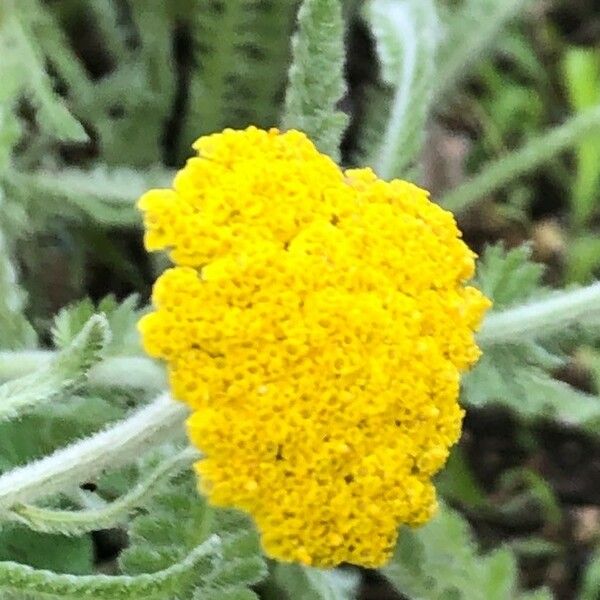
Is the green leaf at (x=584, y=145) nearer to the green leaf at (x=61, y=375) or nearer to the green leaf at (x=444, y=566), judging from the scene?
the green leaf at (x=444, y=566)

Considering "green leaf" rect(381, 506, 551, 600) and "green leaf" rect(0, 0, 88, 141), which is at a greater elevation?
"green leaf" rect(0, 0, 88, 141)

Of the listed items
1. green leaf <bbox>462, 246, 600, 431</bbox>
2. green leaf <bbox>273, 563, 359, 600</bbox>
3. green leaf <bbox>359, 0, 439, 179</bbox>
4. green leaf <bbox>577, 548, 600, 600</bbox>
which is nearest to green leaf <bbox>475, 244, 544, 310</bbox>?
green leaf <bbox>462, 246, 600, 431</bbox>

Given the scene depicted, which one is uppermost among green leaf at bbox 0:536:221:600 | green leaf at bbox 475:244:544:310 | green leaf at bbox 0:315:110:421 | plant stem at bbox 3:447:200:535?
green leaf at bbox 475:244:544:310

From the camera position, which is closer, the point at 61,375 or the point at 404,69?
the point at 61,375

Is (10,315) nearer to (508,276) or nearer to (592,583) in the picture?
(508,276)

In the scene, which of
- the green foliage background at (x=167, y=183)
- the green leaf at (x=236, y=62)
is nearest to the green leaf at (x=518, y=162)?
the green foliage background at (x=167, y=183)

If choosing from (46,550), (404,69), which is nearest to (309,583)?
(46,550)

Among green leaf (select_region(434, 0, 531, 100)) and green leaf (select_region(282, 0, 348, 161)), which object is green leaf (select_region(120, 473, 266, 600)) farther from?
green leaf (select_region(434, 0, 531, 100))
